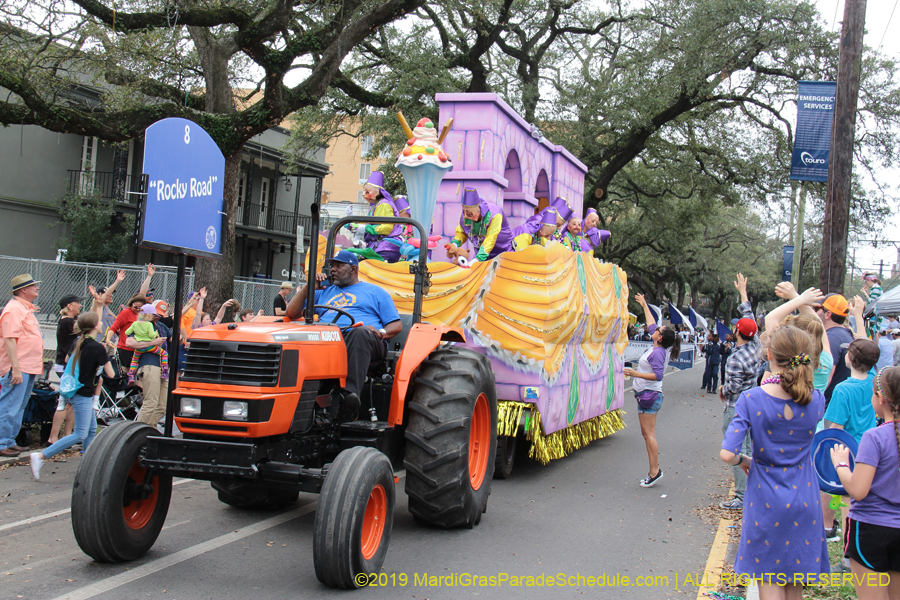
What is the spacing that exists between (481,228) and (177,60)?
8.81 m

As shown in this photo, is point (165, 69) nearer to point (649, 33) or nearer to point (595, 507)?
point (595, 507)

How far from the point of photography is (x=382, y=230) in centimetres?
882

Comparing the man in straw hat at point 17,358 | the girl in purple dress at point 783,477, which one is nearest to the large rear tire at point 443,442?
the girl in purple dress at point 783,477

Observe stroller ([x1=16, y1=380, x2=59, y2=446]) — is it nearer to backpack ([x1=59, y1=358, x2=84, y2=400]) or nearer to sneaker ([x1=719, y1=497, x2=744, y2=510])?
backpack ([x1=59, y1=358, x2=84, y2=400])

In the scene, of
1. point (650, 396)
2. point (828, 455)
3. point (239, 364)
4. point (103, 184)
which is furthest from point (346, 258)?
point (103, 184)

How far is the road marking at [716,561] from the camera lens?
475 centimetres

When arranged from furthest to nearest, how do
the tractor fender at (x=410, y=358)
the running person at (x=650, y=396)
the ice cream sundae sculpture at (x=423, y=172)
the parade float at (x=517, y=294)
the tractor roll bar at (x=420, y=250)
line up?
the ice cream sundae sculpture at (x=423, y=172) < the running person at (x=650, y=396) < the parade float at (x=517, y=294) < the tractor roll bar at (x=420, y=250) < the tractor fender at (x=410, y=358)

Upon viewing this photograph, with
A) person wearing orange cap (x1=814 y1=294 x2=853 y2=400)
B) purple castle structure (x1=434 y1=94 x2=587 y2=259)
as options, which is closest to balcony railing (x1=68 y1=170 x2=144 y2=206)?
purple castle structure (x1=434 y1=94 x2=587 y2=259)

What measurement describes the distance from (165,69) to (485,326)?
33.3 ft

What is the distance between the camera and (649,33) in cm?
2062

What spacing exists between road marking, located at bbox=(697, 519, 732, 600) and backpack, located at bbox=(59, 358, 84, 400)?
6.00m

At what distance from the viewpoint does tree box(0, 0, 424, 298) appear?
11.6 meters

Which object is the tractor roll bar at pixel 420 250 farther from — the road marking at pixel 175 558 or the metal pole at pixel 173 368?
the road marking at pixel 175 558

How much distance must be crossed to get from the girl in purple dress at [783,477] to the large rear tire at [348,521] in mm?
1996
